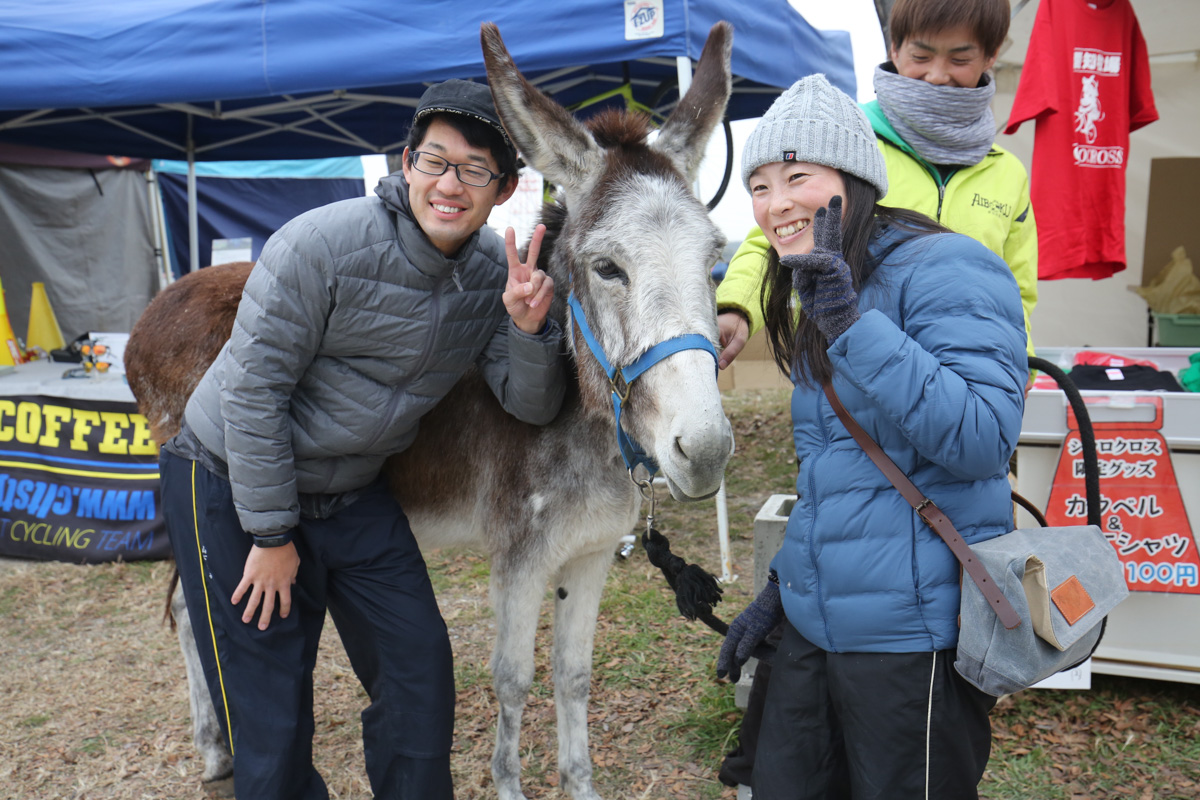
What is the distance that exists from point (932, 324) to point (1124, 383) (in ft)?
8.17

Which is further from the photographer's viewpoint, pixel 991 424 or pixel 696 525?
pixel 696 525

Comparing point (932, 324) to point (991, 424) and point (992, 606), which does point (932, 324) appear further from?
point (992, 606)

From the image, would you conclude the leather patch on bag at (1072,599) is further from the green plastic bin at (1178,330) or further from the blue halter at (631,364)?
the green plastic bin at (1178,330)

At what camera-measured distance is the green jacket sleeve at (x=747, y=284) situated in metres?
2.20

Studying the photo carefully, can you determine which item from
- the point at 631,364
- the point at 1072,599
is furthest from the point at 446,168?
the point at 1072,599

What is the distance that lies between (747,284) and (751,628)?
0.97m

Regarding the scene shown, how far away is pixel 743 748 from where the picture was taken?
2105 millimetres

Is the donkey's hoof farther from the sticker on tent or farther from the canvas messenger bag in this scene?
the sticker on tent

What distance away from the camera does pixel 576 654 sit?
275 centimetres

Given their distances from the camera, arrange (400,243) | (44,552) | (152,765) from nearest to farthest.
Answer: (400,243)
(152,765)
(44,552)

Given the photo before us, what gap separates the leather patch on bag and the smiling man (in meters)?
1.33

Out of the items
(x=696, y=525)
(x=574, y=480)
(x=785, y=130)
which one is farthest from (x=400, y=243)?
(x=696, y=525)

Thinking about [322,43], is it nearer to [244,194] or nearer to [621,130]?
[621,130]

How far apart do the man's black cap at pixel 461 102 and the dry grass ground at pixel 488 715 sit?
244 cm
